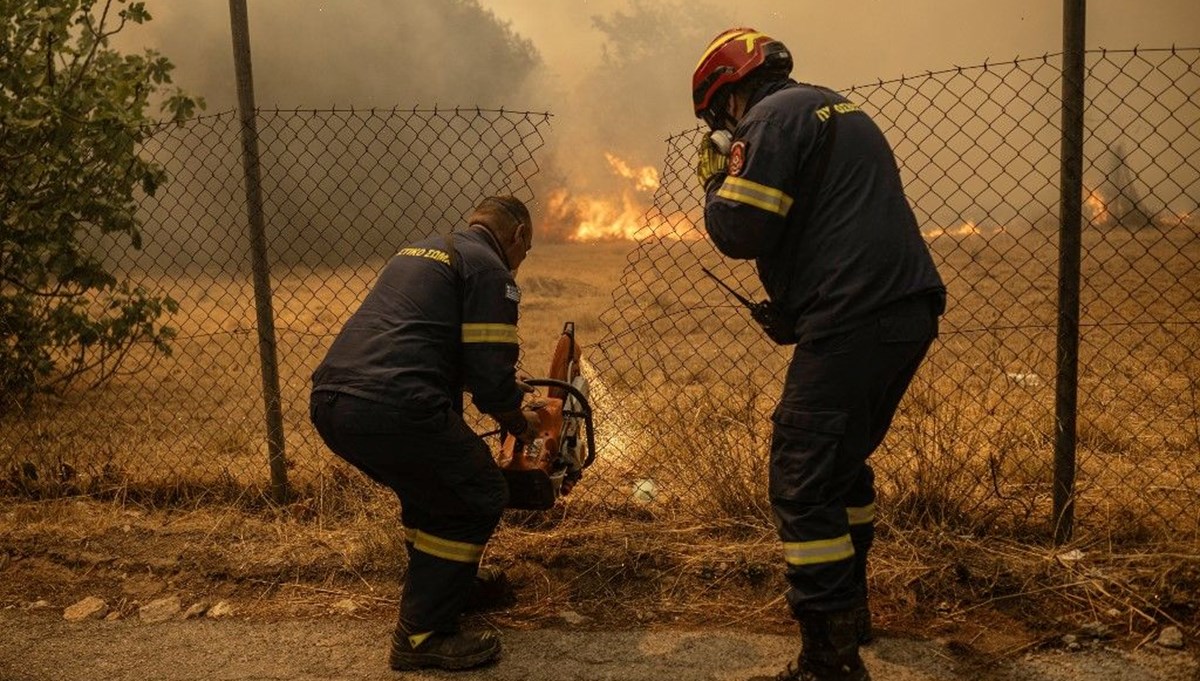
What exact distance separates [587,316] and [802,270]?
11217 mm

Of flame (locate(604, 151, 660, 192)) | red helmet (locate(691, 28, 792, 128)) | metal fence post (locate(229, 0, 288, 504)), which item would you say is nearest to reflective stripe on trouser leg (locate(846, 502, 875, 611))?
red helmet (locate(691, 28, 792, 128))


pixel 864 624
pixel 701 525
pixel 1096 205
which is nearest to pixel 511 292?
pixel 701 525

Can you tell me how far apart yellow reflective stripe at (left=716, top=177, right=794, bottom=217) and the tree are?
12.8 feet

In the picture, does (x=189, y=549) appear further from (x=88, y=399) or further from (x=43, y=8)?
(x=88, y=399)

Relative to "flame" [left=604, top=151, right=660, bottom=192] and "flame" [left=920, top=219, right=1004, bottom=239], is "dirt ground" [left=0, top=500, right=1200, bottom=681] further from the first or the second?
"flame" [left=604, top=151, right=660, bottom=192]

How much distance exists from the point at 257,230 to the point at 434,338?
1.85m

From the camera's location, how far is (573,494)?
16.8ft

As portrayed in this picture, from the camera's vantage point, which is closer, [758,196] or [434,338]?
[758,196]

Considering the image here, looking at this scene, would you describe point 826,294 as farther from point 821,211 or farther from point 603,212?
point 603,212

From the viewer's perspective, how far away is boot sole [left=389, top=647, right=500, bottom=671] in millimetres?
3721

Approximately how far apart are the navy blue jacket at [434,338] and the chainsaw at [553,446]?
33cm

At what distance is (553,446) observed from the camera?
4.00m

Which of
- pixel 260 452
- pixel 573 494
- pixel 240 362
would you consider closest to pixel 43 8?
pixel 260 452

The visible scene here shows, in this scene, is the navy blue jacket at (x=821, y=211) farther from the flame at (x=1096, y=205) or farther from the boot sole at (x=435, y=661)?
the flame at (x=1096, y=205)
